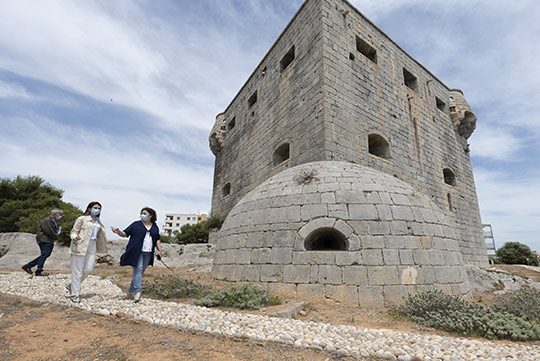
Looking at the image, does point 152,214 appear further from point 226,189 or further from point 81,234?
point 226,189

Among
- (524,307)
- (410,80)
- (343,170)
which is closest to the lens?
(524,307)

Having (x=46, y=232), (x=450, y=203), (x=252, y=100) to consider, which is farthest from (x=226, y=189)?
(x=450, y=203)

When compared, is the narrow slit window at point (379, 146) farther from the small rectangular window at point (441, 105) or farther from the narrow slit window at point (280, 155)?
the small rectangular window at point (441, 105)

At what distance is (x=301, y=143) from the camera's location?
10352 millimetres

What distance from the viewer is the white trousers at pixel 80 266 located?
4.21m

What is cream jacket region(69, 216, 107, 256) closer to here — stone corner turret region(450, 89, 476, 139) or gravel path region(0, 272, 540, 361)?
gravel path region(0, 272, 540, 361)

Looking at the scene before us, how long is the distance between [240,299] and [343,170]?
4085 mm

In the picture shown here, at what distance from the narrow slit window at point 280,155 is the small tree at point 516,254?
17.5 m

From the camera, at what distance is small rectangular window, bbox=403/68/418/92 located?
1435 cm

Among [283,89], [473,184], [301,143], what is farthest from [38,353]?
[473,184]

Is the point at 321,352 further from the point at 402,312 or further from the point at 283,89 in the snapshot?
the point at 283,89

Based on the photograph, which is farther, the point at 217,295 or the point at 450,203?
the point at 450,203

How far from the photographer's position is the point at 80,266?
4.31 meters

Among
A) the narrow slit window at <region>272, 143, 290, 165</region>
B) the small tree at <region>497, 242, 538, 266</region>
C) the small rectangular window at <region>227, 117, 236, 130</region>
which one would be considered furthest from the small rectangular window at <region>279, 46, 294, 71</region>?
the small tree at <region>497, 242, 538, 266</region>
